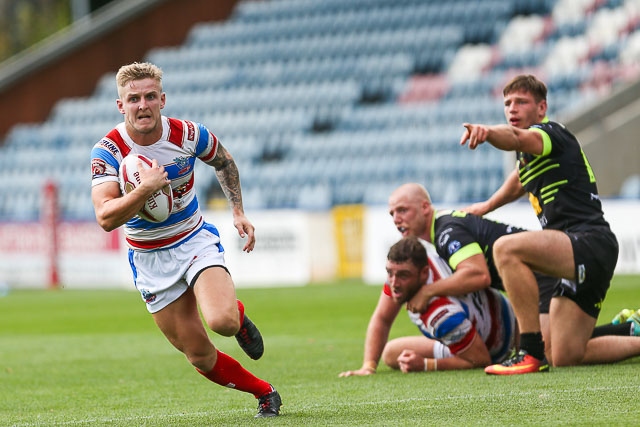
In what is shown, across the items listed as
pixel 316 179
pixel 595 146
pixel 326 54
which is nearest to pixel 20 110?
pixel 326 54

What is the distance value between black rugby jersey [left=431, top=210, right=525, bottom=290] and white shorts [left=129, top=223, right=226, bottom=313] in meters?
1.82

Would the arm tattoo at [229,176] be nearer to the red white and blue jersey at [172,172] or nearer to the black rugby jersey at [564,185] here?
the red white and blue jersey at [172,172]

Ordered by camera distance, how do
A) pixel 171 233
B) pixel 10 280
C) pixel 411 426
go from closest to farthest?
1. pixel 411 426
2. pixel 171 233
3. pixel 10 280

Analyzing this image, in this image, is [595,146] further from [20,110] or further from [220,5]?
[20,110]

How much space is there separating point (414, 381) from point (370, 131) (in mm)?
15709

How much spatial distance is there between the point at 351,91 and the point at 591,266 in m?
16.9

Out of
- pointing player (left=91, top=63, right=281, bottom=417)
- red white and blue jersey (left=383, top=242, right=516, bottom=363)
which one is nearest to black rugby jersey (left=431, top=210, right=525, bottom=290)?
red white and blue jersey (left=383, top=242, right=516, bottom=363)

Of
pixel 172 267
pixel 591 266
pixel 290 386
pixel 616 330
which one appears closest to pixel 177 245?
pixel 172 267

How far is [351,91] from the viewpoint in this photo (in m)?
23.5

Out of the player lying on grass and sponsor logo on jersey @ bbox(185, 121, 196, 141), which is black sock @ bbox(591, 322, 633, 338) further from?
sponsor logo on jersey @ bbox(185, 121, 196, 141)

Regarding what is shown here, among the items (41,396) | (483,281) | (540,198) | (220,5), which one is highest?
(220,5)

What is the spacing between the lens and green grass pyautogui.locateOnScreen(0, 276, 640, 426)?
211 inches

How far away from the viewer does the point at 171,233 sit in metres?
5.85

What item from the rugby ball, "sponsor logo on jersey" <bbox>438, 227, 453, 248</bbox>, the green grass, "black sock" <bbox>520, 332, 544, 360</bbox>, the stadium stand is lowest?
the green grass
